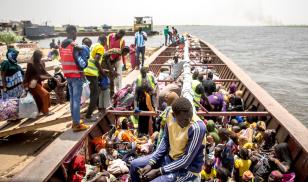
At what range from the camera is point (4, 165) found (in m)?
5.02

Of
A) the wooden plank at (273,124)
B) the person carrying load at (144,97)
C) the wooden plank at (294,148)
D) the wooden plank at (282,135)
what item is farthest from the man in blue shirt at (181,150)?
the wooden plank at (273,124)

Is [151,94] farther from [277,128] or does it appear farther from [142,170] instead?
[142,170]

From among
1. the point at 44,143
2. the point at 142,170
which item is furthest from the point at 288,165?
the point at 44,143

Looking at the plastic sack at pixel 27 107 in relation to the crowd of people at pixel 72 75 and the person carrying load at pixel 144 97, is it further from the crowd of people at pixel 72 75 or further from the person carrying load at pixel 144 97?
the person carrying load at pixel 144 97

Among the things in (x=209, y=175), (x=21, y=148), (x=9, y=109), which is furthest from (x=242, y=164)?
(x=9, y=109)

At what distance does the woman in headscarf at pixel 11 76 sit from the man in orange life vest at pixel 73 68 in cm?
152

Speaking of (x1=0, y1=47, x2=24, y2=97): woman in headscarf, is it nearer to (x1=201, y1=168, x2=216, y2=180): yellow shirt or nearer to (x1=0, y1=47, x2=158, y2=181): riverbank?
(x1=0, y1=47, x2=158, y2=181): riverbank

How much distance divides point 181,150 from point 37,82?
384 cm

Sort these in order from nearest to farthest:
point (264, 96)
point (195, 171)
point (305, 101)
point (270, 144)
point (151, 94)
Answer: point (195, 171) → point (270, 144) → point (151, 94) → point (264, 96) → point (305, 101)

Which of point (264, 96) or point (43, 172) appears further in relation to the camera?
point (264, 96)

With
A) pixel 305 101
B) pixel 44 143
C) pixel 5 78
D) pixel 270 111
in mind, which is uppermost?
pixel 5 78

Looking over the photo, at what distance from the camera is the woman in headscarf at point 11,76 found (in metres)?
5.99

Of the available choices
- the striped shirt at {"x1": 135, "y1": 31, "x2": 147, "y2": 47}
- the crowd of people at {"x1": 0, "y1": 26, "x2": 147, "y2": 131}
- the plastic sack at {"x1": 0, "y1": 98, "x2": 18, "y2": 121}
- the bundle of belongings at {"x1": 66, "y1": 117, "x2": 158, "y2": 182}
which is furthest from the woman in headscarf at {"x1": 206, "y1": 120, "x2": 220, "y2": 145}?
the striped shirt at {"x1": 135, "y1": 31, "x2": 147, "y2": 47}

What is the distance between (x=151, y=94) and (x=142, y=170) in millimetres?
3207
